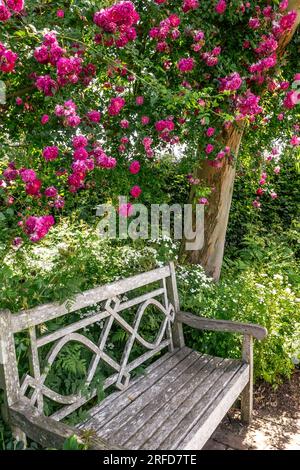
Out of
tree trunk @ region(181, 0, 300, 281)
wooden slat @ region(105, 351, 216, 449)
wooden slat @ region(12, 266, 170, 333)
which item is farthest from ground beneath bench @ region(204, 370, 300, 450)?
tree trunk @ region(181, 0, 300, 281)

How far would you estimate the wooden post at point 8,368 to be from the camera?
1682mm

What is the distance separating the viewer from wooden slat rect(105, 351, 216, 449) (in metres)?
1.96

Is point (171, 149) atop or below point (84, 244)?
atop

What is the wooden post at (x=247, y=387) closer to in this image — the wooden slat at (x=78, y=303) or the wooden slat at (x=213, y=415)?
the wooden slat at (x=213, y=415)

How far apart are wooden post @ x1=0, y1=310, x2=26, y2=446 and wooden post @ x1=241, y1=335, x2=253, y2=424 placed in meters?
1.66

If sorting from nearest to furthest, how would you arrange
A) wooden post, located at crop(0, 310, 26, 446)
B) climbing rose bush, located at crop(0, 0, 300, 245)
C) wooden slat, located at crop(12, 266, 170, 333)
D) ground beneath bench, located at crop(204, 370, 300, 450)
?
1. wooden post, located at crop(0, 310, 26, 446)
2. wooden slat, located at crop(12, 266, 170, 333)
3. climbing rose bush, located at crop(0, 0, 300, 245)
4. ground beneath bench, located at crop(204, 370, 300, 450)

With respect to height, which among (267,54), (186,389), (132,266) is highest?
(267,54)

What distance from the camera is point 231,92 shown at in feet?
10.7

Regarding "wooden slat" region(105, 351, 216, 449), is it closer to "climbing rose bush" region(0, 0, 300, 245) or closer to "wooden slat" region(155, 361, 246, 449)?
"wooden slat" region(155, 361, 246, 449)

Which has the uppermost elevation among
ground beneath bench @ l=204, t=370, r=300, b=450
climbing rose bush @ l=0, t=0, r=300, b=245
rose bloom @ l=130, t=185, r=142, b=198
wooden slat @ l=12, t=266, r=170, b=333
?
climbing rose bush @ l=0, t=0, r=300, b=245

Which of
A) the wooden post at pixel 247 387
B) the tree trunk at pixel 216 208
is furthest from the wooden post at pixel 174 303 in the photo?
the tree trunk at pixel 216 208
